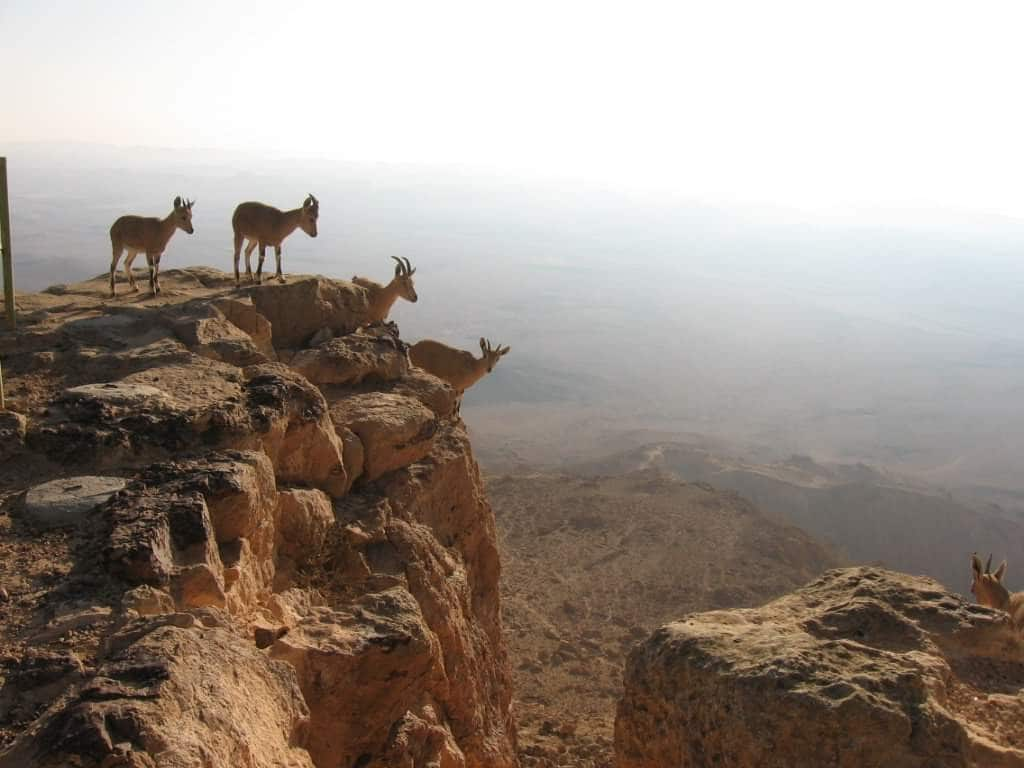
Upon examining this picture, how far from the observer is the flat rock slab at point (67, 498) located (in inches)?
263

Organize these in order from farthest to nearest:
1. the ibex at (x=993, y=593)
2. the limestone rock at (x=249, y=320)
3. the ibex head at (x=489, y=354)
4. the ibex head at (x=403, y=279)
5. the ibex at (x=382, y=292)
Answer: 1. the ibex head at (x=489, y=354)
2. the ibex head at (x=403, y=279)
3. the ibex at (x=382, y=292)
4. the limestone rock at (x=249, y=320)
5. the ibex at (x=993, y=593)

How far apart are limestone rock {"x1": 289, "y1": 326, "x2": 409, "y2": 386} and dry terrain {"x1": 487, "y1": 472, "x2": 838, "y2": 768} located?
6.41m

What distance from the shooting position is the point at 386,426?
11.4 meters

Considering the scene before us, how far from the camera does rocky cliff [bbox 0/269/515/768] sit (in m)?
4.85

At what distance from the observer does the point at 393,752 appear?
7.61 metres

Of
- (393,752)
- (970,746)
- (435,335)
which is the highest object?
(970,746)

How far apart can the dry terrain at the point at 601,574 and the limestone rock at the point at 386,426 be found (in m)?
5.51

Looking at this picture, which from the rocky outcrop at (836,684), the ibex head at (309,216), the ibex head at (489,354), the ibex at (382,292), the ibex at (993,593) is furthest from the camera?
the ibex head at (489,354)

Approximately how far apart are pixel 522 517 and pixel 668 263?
15713 cm

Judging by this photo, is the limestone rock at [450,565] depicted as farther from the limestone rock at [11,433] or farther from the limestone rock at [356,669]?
the limestone rock at [11,433]

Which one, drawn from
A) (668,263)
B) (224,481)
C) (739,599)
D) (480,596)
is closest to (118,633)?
(224,481)

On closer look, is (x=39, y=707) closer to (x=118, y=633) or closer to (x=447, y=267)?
(x=118, y=633)

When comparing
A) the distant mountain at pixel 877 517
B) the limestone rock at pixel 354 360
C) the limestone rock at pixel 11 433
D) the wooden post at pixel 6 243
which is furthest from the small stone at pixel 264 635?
the distant mountain at pixel 877 517

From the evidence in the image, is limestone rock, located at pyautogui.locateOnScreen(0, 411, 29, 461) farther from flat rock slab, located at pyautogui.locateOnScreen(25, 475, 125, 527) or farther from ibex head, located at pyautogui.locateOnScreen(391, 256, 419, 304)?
ibex head, located at pyautogui.locateOnScreen(391, 256, 419, 304)
